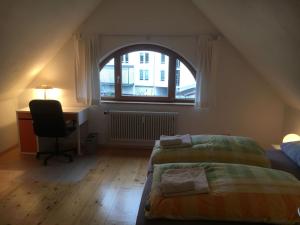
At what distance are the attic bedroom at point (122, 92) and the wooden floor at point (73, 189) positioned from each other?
15 mm

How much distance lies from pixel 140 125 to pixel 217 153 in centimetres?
206

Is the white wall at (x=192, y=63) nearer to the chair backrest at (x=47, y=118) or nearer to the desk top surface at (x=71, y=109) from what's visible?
the desk top surface at (x=71, y=109)

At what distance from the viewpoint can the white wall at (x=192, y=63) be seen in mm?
4117

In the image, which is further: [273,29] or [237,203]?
[273,29]

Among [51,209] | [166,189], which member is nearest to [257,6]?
[166,189]

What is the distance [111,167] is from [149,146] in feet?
3.10

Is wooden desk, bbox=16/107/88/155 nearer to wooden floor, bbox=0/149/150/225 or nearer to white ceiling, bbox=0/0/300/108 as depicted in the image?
wooden floor, bbox=0/149/150/225

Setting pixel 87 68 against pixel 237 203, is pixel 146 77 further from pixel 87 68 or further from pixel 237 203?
pixel 237 203

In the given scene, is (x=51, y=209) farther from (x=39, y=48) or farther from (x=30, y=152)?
(x=39, y=48)

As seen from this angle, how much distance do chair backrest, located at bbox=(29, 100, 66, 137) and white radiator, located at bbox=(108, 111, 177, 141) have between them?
0.93 m

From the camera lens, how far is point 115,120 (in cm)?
446

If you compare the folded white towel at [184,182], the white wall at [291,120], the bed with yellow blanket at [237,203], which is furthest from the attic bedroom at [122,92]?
the bed with yellow blanket at [237,203]

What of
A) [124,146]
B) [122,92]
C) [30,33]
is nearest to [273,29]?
[30,33]

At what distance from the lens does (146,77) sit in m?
4.53
